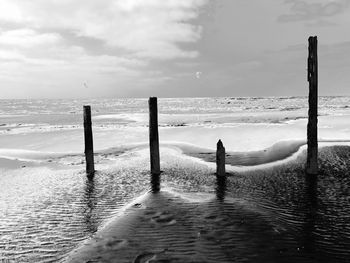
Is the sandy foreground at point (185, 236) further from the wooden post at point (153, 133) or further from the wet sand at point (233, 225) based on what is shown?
the wooden post at point (153, 133)

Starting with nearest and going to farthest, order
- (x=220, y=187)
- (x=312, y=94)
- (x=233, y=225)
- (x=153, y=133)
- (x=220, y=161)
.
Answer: (x=233, y=225), (x=220, y=187), (x=312, y=94), (x=220, y=161), (x=153, y=133)

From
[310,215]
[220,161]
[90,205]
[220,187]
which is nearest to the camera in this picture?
[310,215]

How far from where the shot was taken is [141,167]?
596 inches

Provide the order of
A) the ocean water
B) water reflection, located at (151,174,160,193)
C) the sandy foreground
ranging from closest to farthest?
the sandy foreground → the ocean water → water reflection, located at (151,174,160,193)

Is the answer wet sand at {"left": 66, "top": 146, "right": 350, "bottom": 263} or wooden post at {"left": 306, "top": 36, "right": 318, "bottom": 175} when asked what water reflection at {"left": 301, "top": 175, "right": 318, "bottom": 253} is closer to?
wet sand at {"left": 66, "top": 146, "right": 350, "bottom": 263}

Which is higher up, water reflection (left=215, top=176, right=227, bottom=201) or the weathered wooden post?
the weathered wooden post

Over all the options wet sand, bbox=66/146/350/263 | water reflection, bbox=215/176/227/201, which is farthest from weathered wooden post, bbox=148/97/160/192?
water reflection, bbox=215/176/227/201

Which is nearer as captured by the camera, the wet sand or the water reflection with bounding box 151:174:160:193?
the wet sand

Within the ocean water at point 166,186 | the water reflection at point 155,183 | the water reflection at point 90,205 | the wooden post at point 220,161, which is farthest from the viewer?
the wooden post at point 220,161

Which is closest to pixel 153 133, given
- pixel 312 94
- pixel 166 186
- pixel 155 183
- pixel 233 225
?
pixel 155 183

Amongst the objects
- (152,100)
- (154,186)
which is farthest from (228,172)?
(152,100)

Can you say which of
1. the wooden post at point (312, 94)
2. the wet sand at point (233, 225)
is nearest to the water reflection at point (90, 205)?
the wet sand at point (233, 225)

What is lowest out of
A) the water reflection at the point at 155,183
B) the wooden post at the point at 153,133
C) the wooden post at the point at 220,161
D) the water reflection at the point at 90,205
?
the water reflection at the point at 90,205

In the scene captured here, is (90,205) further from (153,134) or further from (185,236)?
(153,134)
